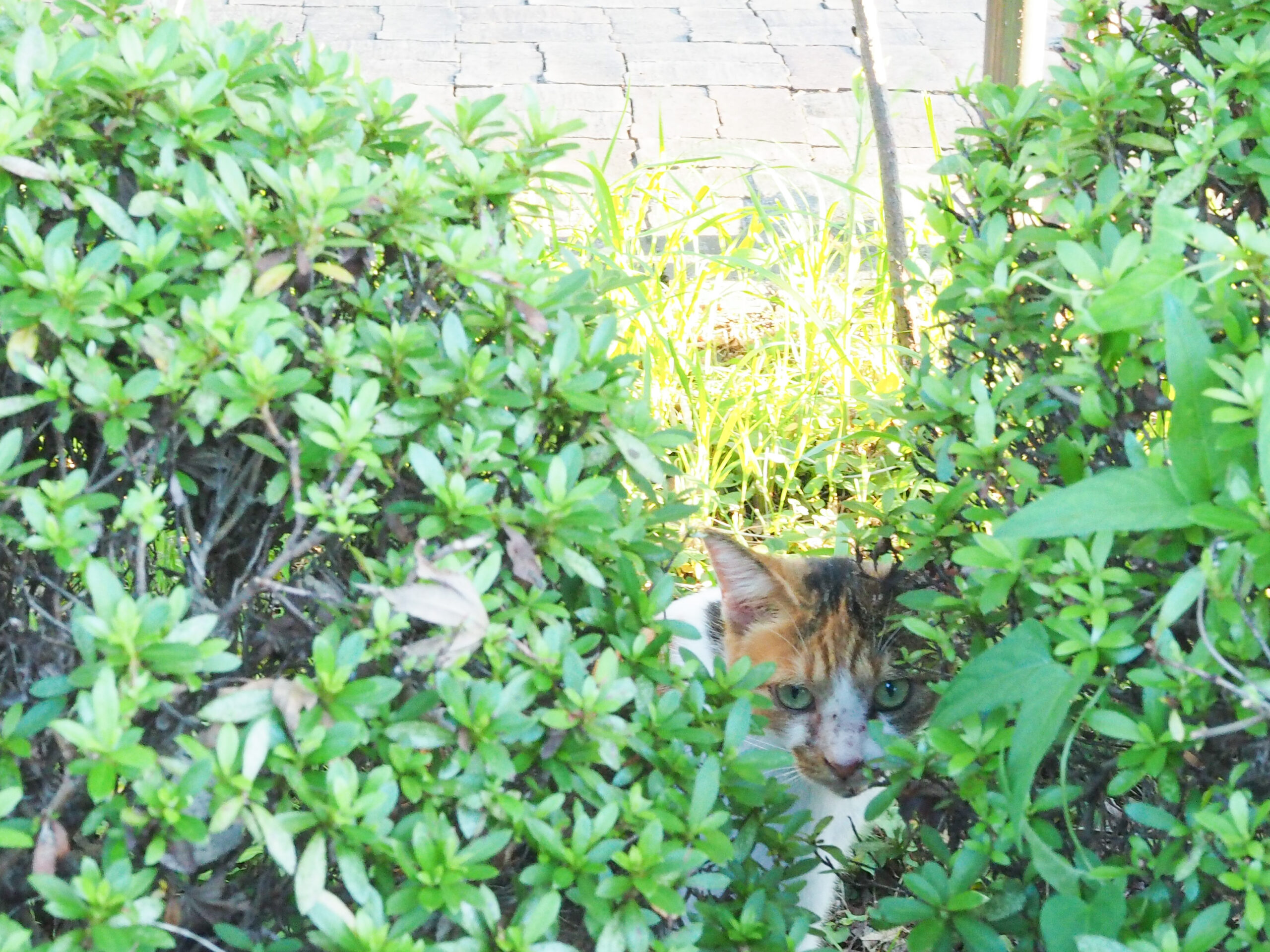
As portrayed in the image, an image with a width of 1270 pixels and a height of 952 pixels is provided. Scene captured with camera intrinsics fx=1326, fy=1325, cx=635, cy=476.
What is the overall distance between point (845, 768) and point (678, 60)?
5.22 metres

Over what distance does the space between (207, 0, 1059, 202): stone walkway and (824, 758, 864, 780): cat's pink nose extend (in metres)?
3.29

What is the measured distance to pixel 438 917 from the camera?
1339 millimetres

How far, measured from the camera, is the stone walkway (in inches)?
229

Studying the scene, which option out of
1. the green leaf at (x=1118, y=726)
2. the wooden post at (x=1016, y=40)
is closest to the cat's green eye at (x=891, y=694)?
the green leaf at (x=1118, y=726)

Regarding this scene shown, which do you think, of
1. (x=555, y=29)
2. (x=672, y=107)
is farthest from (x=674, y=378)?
(x=555, y=29)

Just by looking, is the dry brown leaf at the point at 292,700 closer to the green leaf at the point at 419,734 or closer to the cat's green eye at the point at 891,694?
the green leaf at the point at 419,734

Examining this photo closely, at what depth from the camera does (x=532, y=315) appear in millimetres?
1455

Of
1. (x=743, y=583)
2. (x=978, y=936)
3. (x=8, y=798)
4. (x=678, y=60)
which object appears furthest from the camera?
(x=678, y=60)

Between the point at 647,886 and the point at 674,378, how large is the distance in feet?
7.60

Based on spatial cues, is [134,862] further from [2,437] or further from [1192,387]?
[1192,387]

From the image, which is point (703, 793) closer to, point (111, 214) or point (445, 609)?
point (445, 609)

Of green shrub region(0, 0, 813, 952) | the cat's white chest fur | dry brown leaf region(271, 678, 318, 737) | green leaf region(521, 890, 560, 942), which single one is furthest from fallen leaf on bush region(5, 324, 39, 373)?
the cat's white chest fur

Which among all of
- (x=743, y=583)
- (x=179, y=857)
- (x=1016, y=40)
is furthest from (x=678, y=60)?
(x=179, y=857)

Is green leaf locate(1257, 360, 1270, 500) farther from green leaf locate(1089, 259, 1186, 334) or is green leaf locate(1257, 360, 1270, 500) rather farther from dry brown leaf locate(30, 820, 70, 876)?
dry brown leaf locate(30, 820, 70, 876)
